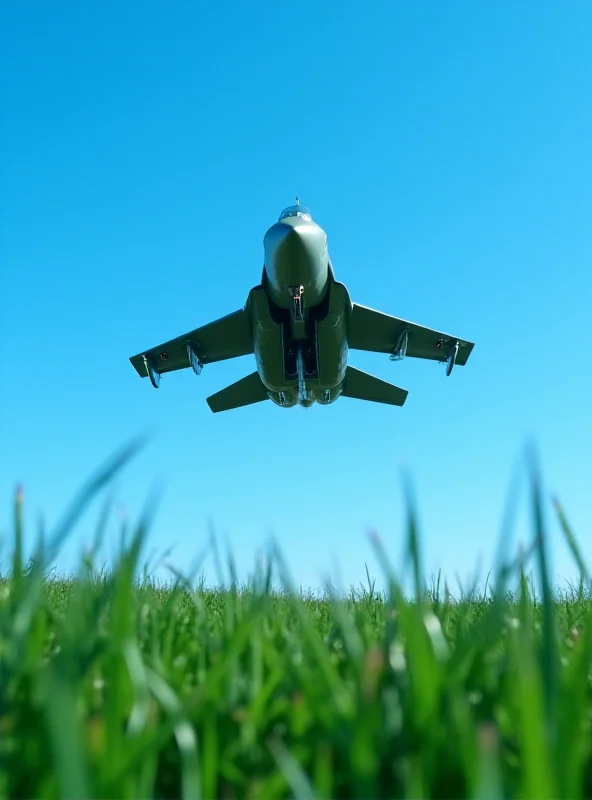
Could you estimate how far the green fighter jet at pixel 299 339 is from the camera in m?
13.1

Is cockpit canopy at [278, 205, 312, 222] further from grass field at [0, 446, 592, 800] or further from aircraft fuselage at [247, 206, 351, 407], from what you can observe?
grass field at [0, 446, 592, 800]

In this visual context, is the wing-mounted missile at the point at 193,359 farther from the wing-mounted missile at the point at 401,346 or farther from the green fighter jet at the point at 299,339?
the wing-mounted missile at the point at 401,346

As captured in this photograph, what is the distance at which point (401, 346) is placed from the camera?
58.8 feet

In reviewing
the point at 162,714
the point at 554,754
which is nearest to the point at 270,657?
the point at 162,714

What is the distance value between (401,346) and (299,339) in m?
3.93

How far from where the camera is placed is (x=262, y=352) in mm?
15023

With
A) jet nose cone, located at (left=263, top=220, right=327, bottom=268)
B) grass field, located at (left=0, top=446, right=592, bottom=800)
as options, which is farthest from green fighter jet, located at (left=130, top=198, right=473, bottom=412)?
grass field, located at (left=0, top=446, right=592, bottom=800)

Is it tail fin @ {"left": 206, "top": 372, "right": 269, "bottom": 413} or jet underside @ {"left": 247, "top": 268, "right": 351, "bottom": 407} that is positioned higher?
tail fin @ {"left": 206, "top": 372, "right": 269, "bottom": 413}

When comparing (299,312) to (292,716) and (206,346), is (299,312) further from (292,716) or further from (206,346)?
(292,716)

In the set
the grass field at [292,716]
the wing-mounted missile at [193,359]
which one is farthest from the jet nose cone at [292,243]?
the grass field at [292,716]

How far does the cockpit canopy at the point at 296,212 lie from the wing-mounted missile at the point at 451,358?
21.3ft

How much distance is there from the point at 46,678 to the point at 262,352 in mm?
14536

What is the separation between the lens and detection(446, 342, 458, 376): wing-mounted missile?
18.8m

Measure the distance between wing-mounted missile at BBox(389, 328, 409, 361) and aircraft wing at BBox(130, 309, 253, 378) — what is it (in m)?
4.15
